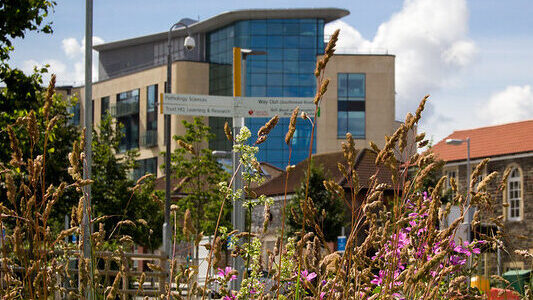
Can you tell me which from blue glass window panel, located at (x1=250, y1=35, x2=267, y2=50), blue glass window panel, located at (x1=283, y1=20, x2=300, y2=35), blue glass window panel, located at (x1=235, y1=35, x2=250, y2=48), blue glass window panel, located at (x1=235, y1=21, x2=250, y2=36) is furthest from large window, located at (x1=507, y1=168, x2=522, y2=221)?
blue glass window panel, located at (x1=235, y1=21, x2=250, y2=36)

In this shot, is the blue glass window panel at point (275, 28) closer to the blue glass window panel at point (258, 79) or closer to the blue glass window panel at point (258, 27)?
the blue glass window panel at point (258, 27)

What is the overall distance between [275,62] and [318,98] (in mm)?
66222

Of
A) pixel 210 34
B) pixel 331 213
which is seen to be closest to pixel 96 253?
pixel 331 213

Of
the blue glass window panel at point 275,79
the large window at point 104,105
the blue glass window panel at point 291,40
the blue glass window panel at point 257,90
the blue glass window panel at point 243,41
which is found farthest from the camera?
the large window at point 104,105

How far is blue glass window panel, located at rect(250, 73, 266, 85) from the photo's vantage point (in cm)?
6825

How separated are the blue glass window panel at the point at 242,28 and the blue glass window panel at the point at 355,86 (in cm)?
921

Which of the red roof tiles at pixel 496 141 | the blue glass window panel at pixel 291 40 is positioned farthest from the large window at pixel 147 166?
the red roof tiles at pixel 496 141

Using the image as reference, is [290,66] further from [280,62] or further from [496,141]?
[496,141]

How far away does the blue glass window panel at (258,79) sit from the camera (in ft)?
224

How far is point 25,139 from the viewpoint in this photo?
18453mm

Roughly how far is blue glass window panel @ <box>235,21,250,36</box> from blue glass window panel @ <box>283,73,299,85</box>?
16.3 ft

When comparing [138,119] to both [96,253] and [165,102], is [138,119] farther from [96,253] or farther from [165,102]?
[96,253]

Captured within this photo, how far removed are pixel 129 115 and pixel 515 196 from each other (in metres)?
39.9

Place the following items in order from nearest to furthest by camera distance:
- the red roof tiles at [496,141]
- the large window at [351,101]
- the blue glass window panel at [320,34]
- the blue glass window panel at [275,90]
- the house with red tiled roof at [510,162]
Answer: the house with red tiled roof at [510,162], the red roof tiles at [496,141], the blue glass window panel at [275,90], the blue glass window panel at [320,34], the large window at [351,101]
